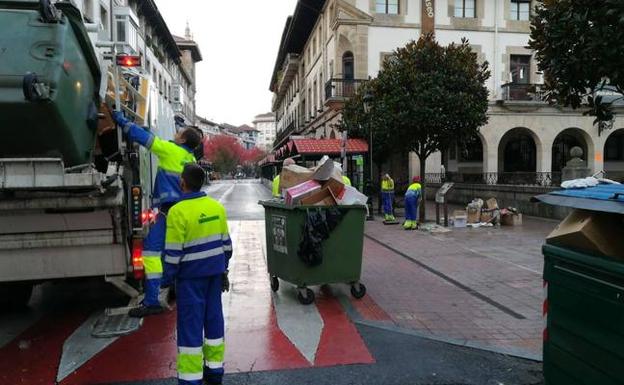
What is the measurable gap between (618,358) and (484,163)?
26.6 m

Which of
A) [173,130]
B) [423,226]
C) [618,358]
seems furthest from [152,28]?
[618,358]

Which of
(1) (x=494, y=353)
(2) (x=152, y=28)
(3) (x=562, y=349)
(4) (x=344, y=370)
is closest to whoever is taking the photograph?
(3) (x=562, y=349)

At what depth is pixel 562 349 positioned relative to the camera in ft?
10.6

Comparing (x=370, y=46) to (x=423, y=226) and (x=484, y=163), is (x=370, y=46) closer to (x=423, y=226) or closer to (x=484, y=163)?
(x=484, y=163)

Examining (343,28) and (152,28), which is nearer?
(343,28)

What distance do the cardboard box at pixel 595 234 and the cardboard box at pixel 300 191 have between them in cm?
342

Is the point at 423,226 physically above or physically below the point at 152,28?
below

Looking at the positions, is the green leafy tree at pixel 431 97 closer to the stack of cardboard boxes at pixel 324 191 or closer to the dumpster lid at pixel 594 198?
the stack of cardboard boxes at pixel 324 191

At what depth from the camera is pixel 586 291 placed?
2926 millimetres

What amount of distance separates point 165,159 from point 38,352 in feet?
6.62

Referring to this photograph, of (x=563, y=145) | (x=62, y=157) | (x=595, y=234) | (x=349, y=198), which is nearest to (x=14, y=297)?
(x=62, y=157)

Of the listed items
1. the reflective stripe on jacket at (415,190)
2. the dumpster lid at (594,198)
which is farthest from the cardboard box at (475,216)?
the dumpster lid at (594,198)

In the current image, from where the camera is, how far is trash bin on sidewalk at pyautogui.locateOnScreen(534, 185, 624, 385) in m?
2.76

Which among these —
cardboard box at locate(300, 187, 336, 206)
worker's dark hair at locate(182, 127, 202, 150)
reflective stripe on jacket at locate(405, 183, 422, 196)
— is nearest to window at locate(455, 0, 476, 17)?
reflective stripe on jacket at locate(405, 183, 422, 196)
